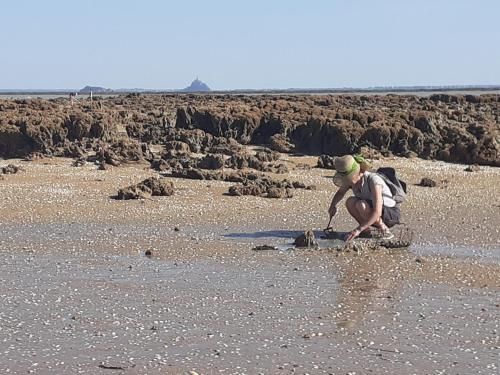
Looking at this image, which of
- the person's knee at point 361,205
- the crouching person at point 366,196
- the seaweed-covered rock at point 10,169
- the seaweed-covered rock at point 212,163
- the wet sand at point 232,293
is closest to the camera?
the wet sand at point 232,293

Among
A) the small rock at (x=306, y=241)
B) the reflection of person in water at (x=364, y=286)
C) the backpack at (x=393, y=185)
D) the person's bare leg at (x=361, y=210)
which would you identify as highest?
the backpack at (x=393, y=185)

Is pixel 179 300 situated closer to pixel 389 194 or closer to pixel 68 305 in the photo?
pixel 68 305

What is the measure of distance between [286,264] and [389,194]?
2.16 m

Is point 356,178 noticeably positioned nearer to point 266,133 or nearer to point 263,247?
point 263,247

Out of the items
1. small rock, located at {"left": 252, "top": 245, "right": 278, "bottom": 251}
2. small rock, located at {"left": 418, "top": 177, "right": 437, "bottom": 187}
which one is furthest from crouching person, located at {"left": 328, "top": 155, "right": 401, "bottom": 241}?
small rock, located at {"left": 418, "top": 177, "right": 437, "bottom": 187}

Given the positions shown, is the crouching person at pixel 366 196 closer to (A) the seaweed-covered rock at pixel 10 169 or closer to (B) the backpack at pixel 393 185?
(B) the backpack at pixel 393 185

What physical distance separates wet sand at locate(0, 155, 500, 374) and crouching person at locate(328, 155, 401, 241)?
512mm

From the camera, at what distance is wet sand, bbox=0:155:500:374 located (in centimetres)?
560

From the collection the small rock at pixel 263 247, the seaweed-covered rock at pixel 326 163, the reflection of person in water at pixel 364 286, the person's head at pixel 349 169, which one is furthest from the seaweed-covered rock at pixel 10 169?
the reflection of person in water at pixel 364 286

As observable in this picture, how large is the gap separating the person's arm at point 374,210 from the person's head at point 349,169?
19cm

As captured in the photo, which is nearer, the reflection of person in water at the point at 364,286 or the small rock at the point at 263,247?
the reflection of person in water at the point at 364,286

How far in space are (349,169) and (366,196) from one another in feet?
1.57

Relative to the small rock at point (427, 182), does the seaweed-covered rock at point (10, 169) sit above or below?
above

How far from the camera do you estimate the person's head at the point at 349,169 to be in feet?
31.7
